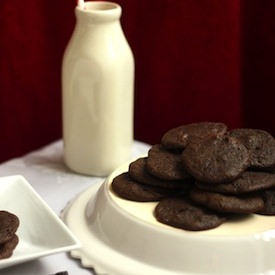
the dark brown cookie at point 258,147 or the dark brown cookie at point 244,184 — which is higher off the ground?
the dark brown cookie at point 258,147

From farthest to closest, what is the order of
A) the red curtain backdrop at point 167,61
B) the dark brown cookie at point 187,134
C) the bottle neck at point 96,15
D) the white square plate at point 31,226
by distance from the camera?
the red curtain backdrop at point 167,61 < the bottle neck at point 96,15 < the dark brown cookie at point 187,134 < the white square plate at point 31,226

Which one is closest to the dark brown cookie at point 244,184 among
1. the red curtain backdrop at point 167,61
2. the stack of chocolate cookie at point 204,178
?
the stack of chocolate cookie at point 204,178

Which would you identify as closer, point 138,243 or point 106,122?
point 138,243

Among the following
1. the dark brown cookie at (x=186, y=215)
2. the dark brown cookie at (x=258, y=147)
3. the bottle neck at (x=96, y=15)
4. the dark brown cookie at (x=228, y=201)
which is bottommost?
the dark brown cookie at (x=186, y=215)

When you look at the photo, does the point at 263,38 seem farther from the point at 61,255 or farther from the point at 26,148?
the point at 61,255

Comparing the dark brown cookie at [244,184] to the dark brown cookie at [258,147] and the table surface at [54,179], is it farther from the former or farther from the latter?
the table surface at [54,179]

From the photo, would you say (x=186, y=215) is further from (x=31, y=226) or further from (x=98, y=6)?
(x=98, y=6)

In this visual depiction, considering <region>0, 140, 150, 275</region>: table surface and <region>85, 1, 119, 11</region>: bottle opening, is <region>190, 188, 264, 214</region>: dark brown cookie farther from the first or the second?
<region>85, 1, 119, 11</region>: bottle opening

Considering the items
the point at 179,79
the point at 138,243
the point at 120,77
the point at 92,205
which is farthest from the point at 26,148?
the point at 138,243
